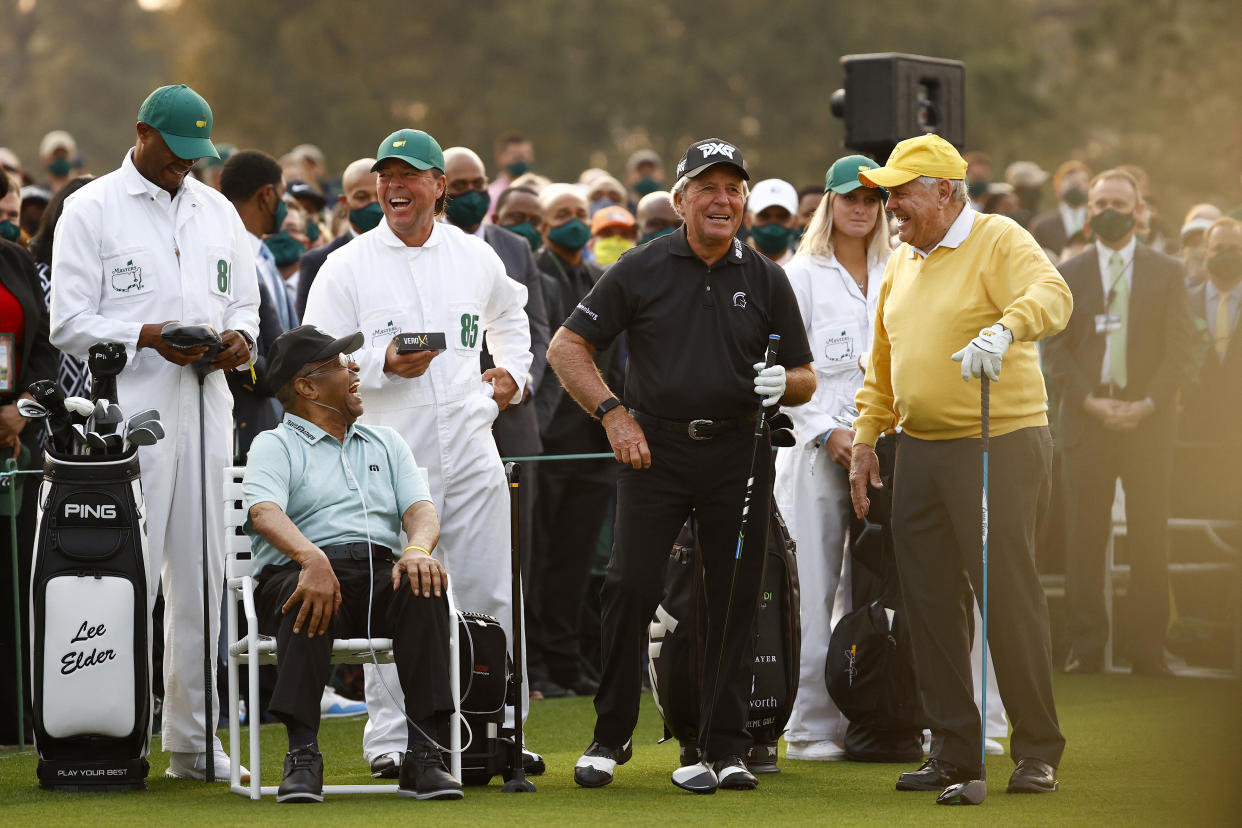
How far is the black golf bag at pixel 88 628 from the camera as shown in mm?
6289

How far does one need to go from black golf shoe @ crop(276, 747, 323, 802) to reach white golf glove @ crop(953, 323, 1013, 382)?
95.6 inches

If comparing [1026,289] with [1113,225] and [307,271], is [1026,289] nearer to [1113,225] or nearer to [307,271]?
[307,271]

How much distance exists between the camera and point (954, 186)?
6.38m

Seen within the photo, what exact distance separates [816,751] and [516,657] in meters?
1.60

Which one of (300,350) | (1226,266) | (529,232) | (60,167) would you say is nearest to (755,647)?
(300,350)

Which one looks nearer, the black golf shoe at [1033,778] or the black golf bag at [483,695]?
the black golf shoe at [1033,778]

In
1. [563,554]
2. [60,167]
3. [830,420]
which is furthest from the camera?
[60,167]

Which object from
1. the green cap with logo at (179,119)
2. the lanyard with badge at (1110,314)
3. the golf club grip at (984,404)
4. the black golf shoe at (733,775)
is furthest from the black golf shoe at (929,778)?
the lanyard with badge at (1110,314)

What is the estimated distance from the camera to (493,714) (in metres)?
6.54

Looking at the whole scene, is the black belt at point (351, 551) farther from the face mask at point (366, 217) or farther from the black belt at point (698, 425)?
the face mask at point (366, 217)

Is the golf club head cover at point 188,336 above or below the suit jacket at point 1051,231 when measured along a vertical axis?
below

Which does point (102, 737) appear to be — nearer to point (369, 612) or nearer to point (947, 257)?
point (369, 612)

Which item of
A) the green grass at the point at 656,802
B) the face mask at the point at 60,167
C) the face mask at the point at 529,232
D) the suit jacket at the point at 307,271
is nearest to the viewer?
the green grass at the point at 656,802

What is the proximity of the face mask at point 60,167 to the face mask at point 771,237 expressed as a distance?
260 inches
